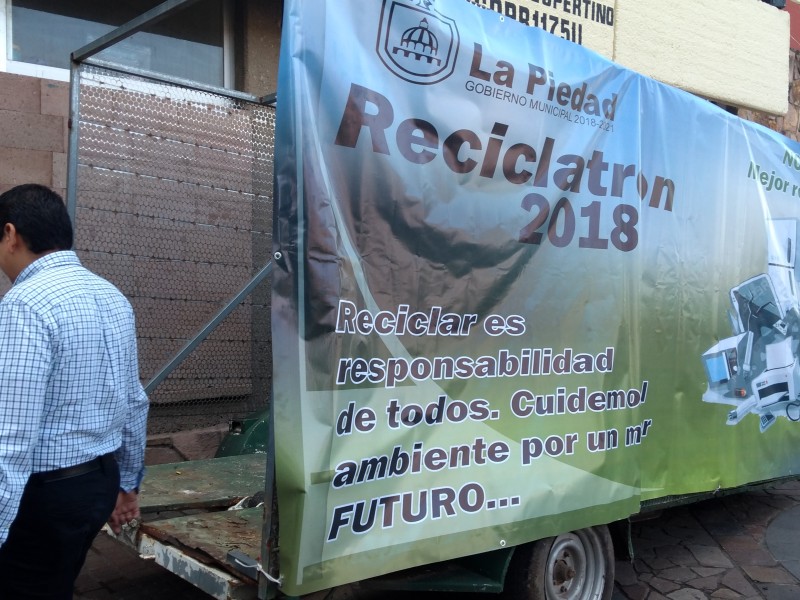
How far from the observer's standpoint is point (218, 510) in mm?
3891

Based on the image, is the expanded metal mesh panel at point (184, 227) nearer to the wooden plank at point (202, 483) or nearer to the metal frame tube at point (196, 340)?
the metal frame tube at point (196, 340)

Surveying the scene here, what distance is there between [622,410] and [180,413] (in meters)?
3.38

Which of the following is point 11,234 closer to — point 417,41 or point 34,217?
point 34,217

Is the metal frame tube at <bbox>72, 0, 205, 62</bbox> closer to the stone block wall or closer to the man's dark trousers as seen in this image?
the stone block wall

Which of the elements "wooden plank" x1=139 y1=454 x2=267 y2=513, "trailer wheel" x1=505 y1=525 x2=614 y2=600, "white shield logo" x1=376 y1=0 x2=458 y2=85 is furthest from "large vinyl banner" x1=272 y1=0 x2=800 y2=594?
"wooden plank" x1=139 y1=454 x2=267 y2=513

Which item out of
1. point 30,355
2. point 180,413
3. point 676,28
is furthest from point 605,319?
point 676,28

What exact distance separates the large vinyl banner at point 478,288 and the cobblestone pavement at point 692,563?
793 millimetres

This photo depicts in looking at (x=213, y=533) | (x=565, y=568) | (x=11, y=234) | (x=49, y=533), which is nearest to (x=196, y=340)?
(x=213, y=533)

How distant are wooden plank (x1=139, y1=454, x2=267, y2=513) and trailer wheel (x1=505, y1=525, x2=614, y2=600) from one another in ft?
4.80

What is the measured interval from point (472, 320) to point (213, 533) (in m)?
1.49

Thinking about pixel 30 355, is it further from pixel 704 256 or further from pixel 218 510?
pixel 704 256

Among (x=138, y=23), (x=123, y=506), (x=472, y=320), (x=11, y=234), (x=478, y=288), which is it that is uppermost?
(x=138, y=23)

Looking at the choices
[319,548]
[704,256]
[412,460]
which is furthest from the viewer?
[704,256]

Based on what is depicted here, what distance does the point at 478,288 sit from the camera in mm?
3172
